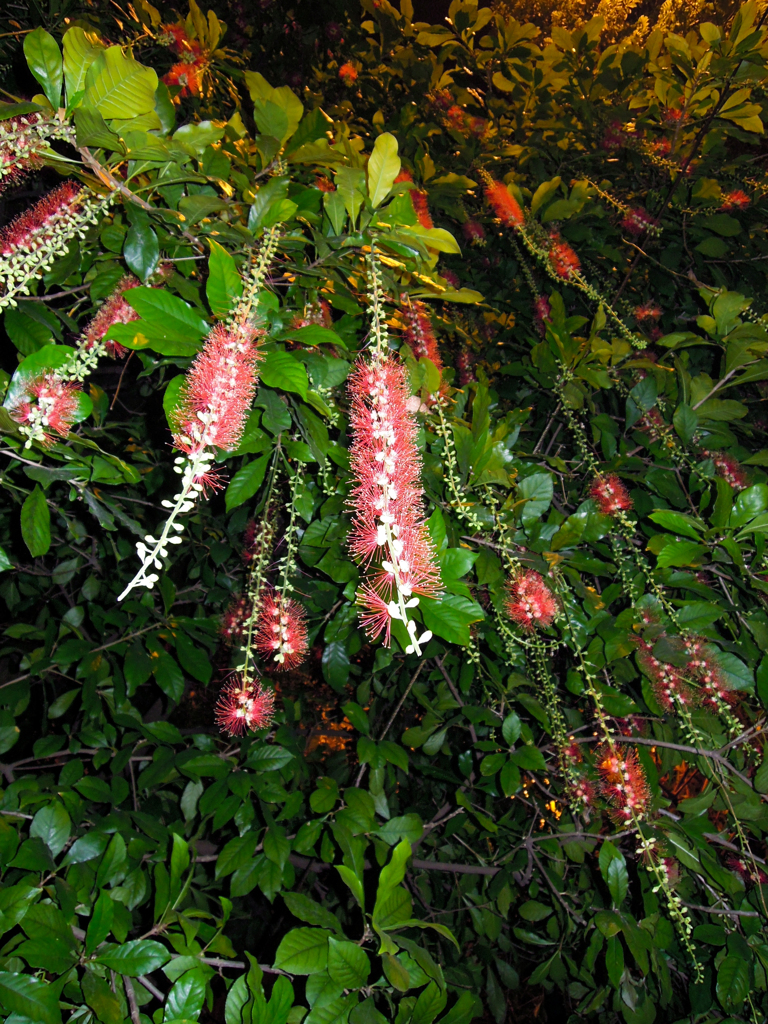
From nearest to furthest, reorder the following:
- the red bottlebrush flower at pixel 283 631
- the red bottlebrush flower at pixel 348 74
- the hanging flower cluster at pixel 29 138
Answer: the hanging flower cluster at pixel 29 138
the red bottlebrush flower at pixel 283 631
the red bottlebrush flower at pixel 348 74

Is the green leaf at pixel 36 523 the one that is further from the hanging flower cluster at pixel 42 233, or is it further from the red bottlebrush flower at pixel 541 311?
the red bottlebrush flower at pixel 541 311

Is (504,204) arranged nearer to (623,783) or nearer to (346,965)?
(623,783)

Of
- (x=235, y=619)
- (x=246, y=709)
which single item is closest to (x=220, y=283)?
(x=246, y=709)

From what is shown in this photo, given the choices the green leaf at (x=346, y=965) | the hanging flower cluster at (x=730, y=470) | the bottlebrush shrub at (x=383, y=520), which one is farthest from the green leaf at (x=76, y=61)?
the hanging flower cluster at (x=730, y=470)

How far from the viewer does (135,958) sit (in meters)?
0.92

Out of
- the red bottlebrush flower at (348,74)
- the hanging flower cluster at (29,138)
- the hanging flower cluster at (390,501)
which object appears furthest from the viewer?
the red bottlebrush flower at (348,74)

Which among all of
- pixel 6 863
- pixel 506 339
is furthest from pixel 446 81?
pixel 6 863

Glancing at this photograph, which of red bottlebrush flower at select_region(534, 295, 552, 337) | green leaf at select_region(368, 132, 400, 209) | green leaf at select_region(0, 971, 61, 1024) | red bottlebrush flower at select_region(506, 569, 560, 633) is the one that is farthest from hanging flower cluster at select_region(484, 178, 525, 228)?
green leaf at select_region(0, 971, 61, 1024)

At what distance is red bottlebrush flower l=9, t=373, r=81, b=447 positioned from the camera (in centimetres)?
84

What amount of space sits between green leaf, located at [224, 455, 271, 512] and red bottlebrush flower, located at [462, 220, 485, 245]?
155 centimetres

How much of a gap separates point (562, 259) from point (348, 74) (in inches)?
49.0

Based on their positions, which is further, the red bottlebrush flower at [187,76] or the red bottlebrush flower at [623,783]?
the red bottlebrush flower at [187,76]

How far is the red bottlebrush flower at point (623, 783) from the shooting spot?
1.17 metres

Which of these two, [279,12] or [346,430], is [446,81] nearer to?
[279,12]
